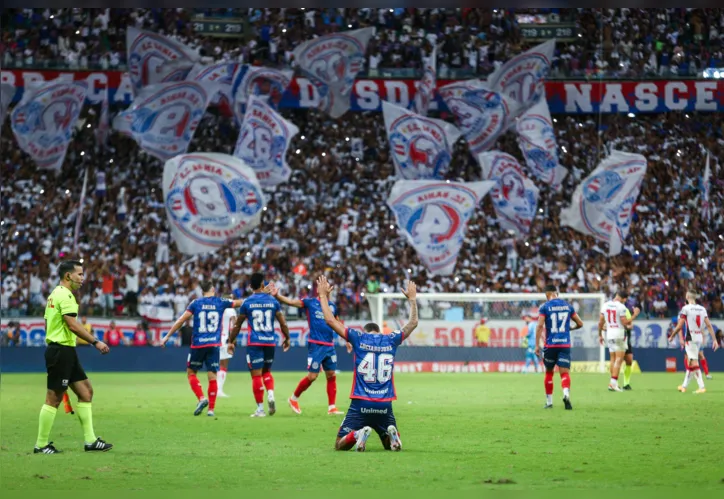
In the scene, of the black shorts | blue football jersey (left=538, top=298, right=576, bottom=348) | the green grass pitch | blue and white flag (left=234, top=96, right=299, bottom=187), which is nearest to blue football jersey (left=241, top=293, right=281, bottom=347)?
the green grass pitch

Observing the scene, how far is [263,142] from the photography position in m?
38.2

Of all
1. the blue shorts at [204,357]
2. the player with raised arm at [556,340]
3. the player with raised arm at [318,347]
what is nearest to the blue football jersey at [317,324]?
the player with raised arm at [318,347]

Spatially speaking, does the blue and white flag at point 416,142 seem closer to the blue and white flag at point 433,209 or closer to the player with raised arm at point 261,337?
the blue and white flag at point 433,209

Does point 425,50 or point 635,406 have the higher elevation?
point 425,50

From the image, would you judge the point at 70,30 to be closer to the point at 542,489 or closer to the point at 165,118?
the point at 165,118

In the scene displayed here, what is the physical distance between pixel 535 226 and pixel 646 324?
8100mm

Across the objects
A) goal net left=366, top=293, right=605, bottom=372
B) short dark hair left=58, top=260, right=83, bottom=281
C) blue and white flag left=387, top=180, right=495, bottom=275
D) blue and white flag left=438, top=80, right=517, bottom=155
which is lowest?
goal net left=366, top=293, right=605, bottom=372

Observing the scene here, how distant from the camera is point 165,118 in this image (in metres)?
40.9

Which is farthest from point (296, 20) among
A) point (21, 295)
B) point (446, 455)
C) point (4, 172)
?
point (446, 455)

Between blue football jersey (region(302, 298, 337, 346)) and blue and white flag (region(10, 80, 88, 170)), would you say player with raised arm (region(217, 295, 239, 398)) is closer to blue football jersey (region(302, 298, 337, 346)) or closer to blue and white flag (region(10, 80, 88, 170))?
blue football jersey (region(302, 298, 337, 346))

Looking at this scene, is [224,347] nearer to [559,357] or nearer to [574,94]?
[559,357]

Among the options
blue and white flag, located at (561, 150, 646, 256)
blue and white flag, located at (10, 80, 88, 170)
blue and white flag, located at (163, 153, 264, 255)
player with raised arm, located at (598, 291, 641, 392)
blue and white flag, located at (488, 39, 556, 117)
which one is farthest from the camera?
blue and white flag, located at (488, 39, 556, 117)

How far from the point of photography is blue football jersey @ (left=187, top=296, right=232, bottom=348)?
67.1 feet

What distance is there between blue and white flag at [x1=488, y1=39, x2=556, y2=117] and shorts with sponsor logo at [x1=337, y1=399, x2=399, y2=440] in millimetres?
30133
